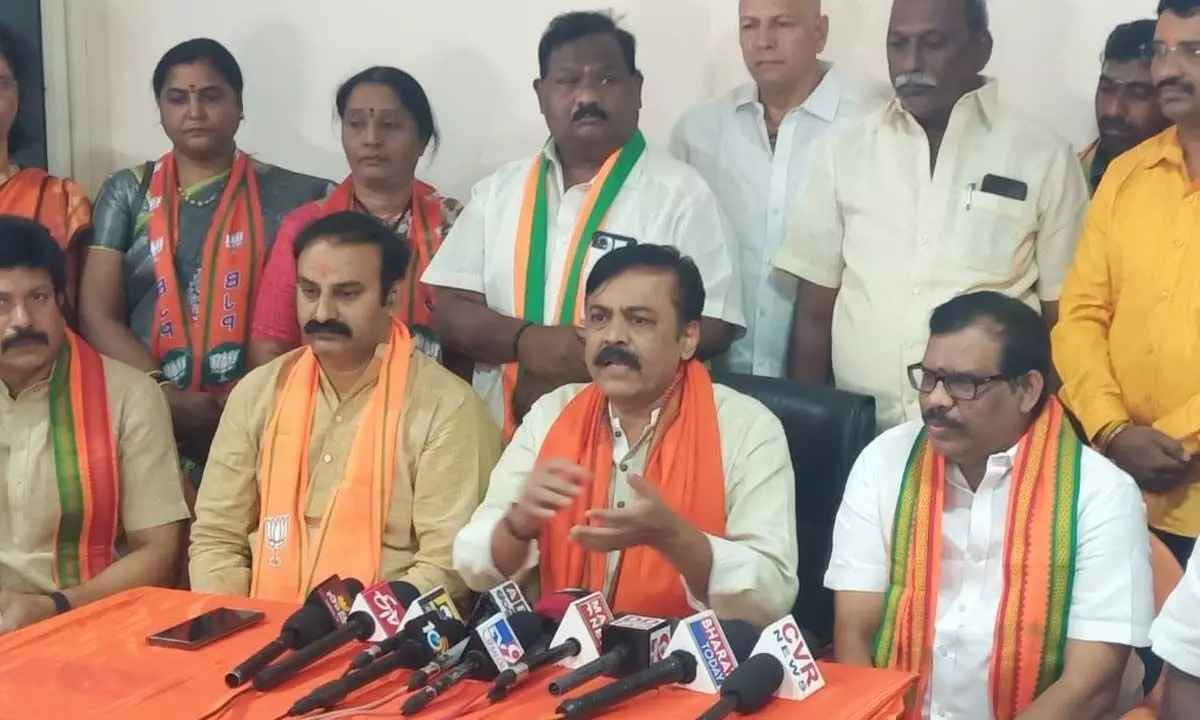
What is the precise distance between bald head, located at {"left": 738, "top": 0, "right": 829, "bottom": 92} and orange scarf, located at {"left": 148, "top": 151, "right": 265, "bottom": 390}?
143 cm

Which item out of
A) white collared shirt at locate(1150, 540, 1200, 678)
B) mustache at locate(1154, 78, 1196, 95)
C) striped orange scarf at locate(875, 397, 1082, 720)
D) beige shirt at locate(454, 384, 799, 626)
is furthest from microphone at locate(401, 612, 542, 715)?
mustache at locate(1154, 78, 1196, 95)

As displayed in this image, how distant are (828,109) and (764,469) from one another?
119cm

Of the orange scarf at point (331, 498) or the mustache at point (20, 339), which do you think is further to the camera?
the mustache at point (20, 339)

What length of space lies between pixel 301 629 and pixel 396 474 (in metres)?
0.85

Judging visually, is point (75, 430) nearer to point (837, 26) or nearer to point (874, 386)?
point (874, 386)

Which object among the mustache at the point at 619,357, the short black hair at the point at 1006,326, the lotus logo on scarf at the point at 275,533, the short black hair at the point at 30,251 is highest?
the short black hair at the point at 30,251

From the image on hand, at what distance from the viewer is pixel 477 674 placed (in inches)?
70.3

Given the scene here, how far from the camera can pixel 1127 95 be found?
119 inches

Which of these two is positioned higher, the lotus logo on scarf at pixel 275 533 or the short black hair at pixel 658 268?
the short black hair at pixel 658 268

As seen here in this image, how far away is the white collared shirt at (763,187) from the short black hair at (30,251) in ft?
5.01

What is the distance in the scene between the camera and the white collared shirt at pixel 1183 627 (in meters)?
1.85

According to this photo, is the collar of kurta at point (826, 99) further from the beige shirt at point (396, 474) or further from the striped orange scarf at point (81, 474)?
the striped orange scarf at point (81, 474)

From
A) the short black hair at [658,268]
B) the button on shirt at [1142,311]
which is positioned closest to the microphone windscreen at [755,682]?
the short black hair at [658,268]

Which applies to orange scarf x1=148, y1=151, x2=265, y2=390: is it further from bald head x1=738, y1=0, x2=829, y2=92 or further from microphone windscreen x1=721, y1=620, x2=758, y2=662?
microphone windscreen x1=721, y1=620, x2=758, y2=662
